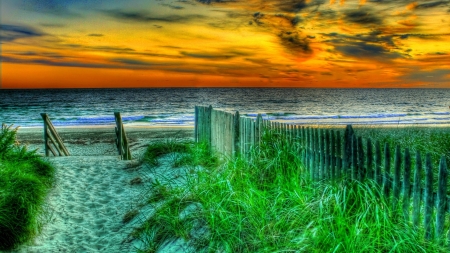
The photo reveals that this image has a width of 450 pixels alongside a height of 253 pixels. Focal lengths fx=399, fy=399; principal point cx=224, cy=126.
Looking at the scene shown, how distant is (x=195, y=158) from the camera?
9227 millimetres

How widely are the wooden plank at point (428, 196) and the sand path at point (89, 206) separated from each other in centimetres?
358

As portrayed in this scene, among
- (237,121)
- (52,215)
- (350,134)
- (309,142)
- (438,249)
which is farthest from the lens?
(237,121)

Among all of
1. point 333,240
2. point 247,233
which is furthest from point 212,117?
point 333,240

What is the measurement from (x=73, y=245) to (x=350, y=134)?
4201 millimetres

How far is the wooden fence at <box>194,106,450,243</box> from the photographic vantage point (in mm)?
4043

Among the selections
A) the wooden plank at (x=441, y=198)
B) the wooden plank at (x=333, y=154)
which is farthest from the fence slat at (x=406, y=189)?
the wooden plank at (x=333, y=154)

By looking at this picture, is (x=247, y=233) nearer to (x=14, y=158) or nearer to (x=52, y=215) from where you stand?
(x=52, y=215)

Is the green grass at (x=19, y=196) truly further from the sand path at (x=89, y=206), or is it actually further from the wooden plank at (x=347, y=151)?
the wooden plank at (x=347, y=151)

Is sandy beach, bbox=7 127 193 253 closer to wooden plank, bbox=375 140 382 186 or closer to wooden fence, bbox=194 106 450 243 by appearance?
wooden fence, bbox=194 106 450 243

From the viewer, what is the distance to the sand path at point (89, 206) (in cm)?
574

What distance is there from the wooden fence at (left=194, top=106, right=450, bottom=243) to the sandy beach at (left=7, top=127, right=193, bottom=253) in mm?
2369

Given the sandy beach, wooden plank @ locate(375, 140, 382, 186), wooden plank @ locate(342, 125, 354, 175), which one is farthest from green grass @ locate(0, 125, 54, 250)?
wooden plank @ locate(375, 140, 382, 186)

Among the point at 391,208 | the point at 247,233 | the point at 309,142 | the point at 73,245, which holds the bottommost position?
the point at 73,245

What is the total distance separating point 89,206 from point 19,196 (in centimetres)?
138
